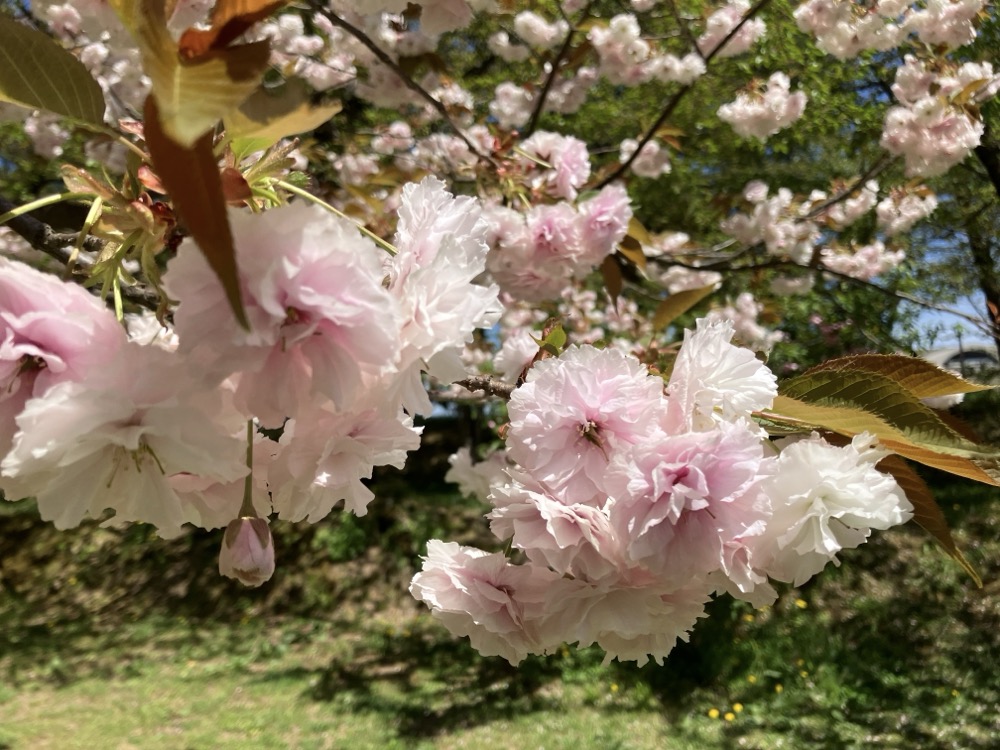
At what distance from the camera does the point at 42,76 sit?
51cm

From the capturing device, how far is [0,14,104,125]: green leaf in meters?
0.50

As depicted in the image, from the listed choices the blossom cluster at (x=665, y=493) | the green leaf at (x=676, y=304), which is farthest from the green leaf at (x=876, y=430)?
the green leaf at (x=676, y=304)

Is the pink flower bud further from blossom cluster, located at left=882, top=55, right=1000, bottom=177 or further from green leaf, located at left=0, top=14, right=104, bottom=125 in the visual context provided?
blossom cluster, located at left=882, top=55, right=1000, bottom=177

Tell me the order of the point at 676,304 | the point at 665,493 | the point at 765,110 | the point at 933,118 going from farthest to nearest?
the point at 765,110 → the point at 933,118 → the point at 676,304 → the point at 665,493

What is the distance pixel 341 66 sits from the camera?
396 centimetres

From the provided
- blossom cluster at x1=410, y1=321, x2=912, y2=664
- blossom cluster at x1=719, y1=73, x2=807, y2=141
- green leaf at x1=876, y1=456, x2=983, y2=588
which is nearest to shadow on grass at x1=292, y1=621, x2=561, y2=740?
blossom cluster at x1=719, y1=73, x2=807, y2=141

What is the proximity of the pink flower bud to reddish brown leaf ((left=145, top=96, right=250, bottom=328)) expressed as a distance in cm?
34

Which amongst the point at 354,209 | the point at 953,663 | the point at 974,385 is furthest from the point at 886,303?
the point at 974,385

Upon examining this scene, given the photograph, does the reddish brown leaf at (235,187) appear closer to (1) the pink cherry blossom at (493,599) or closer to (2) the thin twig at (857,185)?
(1) the pink cherry blossom at (493,599)

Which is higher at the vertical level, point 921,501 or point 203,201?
point 203,201

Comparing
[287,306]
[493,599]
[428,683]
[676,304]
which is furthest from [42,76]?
[428,683]

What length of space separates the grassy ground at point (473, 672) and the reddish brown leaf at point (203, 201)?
12.7 feet

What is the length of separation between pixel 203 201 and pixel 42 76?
29 cm

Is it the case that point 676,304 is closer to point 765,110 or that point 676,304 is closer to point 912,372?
point 912,372
